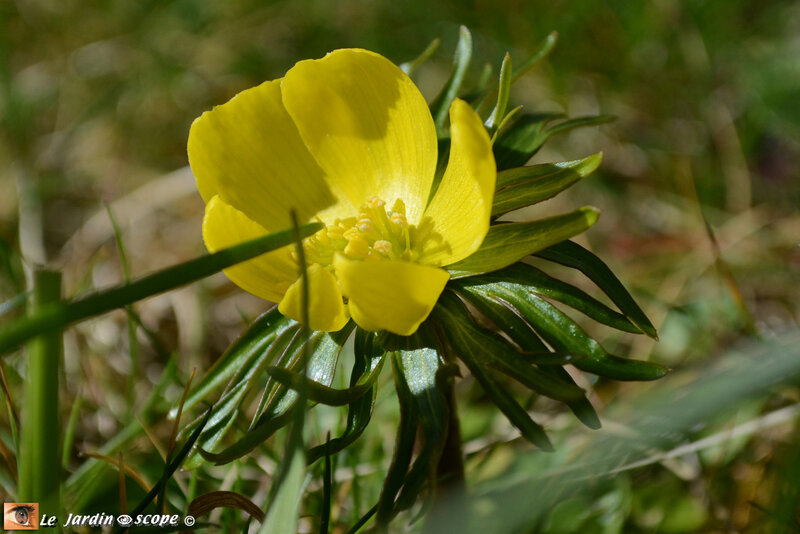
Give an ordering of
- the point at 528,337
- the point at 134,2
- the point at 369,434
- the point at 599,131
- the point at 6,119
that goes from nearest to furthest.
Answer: the point at 528,337 < the point at 369,434 < the point at 599,131 < the point at 6,119 < the point at 134,2

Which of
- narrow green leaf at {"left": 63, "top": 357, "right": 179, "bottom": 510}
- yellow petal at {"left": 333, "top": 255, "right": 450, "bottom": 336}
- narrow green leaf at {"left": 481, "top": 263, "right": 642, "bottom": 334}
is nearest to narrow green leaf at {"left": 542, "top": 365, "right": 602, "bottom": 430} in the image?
narrow green leaf at {"left": 481, "top": 263, "right": 642, "bottom": 334}

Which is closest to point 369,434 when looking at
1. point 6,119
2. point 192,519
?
point 192,519

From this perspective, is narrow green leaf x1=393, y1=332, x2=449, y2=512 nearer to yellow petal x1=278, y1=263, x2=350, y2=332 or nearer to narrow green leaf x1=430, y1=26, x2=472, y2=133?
yellow petal x1=278, y1=263, x2=350, y2=332

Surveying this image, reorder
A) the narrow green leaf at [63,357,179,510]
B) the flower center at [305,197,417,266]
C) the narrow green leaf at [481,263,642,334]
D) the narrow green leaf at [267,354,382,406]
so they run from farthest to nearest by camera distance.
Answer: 1. the narrow green leaf at [63,357,179,510]
2. the flower center at [305,197,417,266]
3. the narrow green leaf at [481,263,642,334]
4. the narrow green leaf at [267,354,382,406]

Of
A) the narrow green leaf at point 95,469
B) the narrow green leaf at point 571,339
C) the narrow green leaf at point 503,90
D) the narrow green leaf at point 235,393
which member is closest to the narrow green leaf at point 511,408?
the narrow green leaf at point 571,339

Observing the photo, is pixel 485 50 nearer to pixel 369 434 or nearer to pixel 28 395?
pixel 369 434

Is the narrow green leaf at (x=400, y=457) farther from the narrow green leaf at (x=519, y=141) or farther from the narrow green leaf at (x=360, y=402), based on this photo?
the narrow green leaf at (x=519, y=141)

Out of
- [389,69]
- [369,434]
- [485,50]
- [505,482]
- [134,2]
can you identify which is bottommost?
[505,482]
